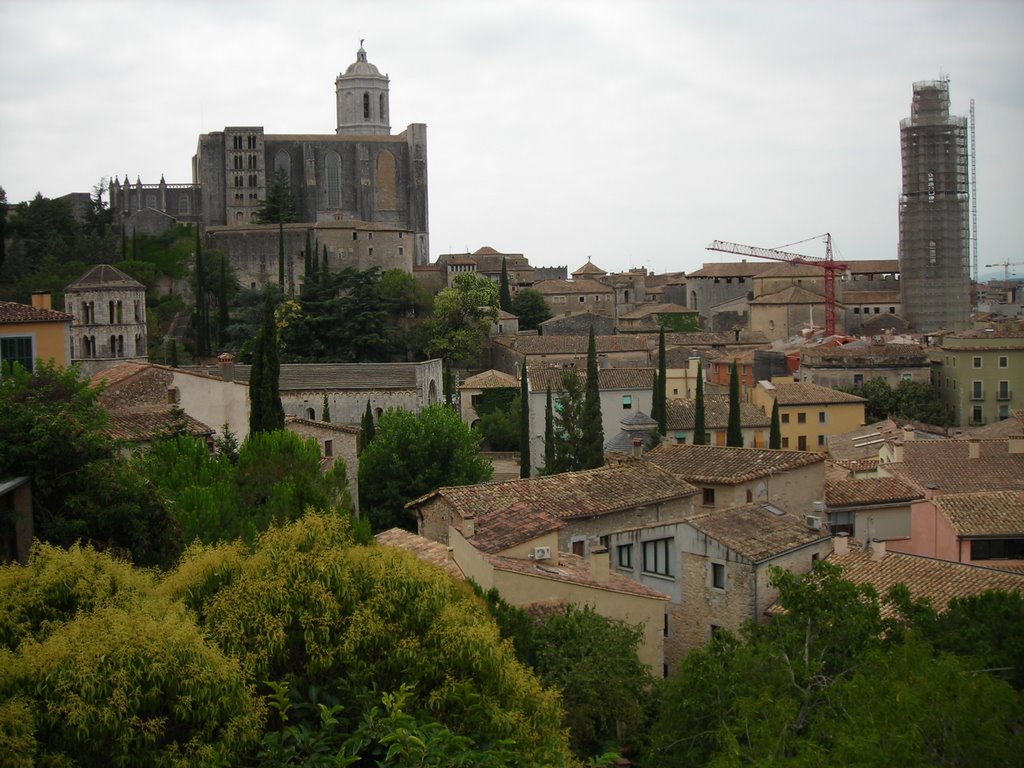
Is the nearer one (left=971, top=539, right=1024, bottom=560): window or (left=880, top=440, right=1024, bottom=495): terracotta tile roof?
(left=971, top=539, right=1024, bottom=560): window

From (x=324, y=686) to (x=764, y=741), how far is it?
454 centimetres

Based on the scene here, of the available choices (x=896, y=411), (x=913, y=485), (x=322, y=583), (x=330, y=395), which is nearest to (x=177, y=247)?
(x=330, y=395)

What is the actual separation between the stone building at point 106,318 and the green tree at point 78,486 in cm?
3617

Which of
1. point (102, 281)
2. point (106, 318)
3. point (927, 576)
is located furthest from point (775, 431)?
point (927, 576)

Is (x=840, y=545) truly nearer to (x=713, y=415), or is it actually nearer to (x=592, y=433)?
(x=592, y=433)

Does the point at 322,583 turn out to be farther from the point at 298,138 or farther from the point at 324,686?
the point at 298,138

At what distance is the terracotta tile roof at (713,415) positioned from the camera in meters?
50.3

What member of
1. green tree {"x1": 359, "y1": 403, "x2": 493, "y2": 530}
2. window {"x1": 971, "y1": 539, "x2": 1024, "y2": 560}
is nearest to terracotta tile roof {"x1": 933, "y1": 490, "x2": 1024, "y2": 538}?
window {"x1": 971, "y1": 539, "x2": 1024, "y2": 560}

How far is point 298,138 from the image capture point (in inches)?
3617

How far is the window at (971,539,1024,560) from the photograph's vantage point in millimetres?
24837

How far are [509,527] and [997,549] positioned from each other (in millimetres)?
10167

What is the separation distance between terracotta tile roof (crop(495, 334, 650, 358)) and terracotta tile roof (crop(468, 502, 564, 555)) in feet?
144

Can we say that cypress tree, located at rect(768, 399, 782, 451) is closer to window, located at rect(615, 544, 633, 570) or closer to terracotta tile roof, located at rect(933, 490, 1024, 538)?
terracotta tile roof, located at rect(933, 490, 1024, 538)

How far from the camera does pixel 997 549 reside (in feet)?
81.9
